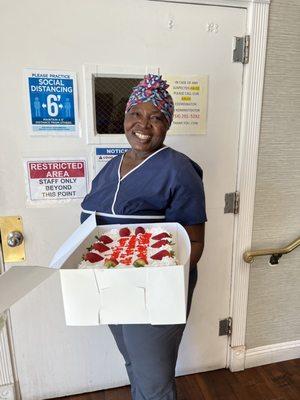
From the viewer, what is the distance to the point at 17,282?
0.54 meters

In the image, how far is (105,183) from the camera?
1.14 meters

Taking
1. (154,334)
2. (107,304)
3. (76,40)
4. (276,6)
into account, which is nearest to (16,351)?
(154,334)

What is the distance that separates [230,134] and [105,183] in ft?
2.32

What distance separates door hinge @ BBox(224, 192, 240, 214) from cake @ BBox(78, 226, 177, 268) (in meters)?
0.71

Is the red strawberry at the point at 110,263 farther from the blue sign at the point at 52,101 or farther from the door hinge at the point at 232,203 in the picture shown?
the door hinge at the point at 232,203

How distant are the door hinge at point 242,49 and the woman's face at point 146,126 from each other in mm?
637

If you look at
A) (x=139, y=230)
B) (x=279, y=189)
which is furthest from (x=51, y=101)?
(x=279, y=189)

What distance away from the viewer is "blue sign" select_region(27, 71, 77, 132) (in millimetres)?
1279

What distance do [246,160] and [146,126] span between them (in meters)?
0.67

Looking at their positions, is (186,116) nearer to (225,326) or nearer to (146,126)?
(146,126)

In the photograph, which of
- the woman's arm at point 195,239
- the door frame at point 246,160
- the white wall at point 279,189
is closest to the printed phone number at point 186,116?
the door frame at point 246,160

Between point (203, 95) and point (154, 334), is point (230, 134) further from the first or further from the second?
point (154, 334)

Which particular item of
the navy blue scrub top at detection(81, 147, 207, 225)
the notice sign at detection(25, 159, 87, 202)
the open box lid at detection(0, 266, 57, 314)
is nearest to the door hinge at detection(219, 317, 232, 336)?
the navy blue scrub top at detection(81, 147, 207, 225)

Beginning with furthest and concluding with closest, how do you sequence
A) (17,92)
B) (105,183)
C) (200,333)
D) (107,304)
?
1. (200,333)
2. (17,92)
3. (105,183)
4. (107,304)
